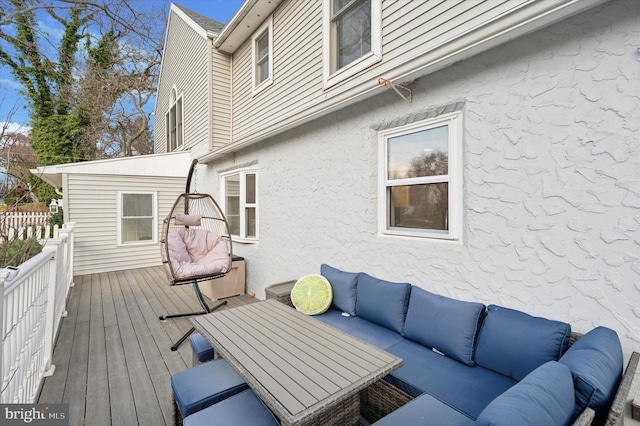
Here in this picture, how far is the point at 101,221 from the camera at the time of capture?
698cm

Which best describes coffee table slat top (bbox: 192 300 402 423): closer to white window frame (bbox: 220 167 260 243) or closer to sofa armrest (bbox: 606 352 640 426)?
sofa armrest (bbox: 606 352 640 426)

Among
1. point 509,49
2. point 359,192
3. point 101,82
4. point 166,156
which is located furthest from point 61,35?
point 509,49

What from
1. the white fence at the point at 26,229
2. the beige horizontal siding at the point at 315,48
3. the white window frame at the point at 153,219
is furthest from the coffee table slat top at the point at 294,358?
the white window frame at the point at 153,219

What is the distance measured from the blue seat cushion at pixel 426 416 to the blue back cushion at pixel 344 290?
141 centimetres

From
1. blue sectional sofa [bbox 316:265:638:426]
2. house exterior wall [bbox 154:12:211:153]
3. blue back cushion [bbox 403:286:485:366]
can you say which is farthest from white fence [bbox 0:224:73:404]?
house exterior wall [bbox 154:12:211:153]

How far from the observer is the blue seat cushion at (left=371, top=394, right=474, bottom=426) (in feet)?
4.79

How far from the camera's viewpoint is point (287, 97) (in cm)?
456

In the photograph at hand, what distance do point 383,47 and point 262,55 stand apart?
3.14 metres

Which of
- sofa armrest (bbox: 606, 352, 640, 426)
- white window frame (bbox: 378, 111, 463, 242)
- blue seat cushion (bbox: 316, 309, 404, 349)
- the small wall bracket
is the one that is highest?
the small wall bracket

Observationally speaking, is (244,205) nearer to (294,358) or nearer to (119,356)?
(119,356)

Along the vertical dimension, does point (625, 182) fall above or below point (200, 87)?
below

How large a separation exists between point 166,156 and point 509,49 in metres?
7.44

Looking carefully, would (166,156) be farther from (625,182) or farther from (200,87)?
(625,182)

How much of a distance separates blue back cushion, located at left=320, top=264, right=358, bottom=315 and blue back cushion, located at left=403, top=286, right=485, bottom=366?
67 centimetres
